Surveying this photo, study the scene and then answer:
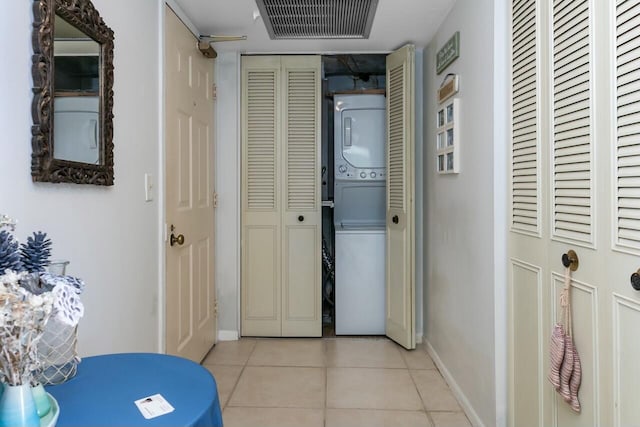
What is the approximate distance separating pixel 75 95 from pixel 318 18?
1.62 metres

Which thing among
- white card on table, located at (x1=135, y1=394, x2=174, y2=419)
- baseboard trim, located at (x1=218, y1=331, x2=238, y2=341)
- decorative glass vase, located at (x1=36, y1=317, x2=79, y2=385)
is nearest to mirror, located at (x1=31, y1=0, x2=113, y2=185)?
decorative glass vase, located at (x1=36, y1=317, x2=79, y2=385)

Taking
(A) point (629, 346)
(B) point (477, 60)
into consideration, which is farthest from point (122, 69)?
(A) point (629, 346)

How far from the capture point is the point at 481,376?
1948 mm

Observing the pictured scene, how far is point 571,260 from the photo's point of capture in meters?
1.28

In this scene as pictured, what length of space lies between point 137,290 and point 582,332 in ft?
5.66

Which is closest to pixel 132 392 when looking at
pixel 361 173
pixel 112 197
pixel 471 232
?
pixel 112 197

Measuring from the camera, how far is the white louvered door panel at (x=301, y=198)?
3.22m

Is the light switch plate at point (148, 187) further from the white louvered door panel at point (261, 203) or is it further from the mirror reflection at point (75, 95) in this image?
the white louvered door panel at point (261, 203)

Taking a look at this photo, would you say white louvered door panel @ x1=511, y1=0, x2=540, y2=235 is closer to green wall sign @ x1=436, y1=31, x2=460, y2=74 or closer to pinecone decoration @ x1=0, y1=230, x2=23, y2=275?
green wall sign @ x1=436, y1=31, x2=460, y2=74

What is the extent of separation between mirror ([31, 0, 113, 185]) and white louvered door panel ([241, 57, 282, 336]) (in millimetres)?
1672

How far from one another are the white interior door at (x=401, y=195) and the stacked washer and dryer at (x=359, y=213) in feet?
0.45

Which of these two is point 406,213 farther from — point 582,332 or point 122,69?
point 122,69

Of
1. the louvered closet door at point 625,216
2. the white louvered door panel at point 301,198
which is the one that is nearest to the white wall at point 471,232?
the louvered closet door at point 625,216

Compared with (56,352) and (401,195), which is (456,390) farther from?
(56,352)
